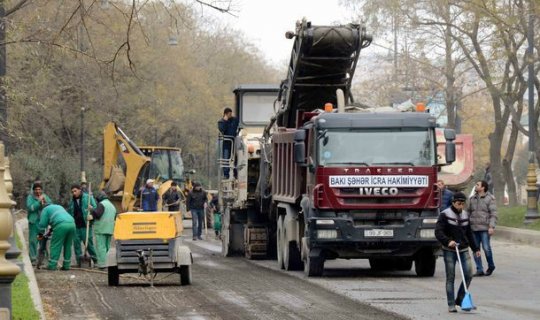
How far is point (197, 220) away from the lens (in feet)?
130

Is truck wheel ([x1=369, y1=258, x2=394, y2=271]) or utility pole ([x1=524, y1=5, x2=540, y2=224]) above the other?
utility pole ([x1=524, y1=5, x2=540, y2=224])

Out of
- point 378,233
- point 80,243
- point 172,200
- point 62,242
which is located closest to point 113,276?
point 62,242

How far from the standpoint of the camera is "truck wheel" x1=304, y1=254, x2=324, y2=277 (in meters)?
22.0

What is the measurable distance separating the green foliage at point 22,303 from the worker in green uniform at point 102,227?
682 centimetres

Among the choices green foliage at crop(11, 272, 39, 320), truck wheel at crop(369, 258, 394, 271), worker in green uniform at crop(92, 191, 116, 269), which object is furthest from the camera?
worker in green uniform at crop(92, 191, 116, 269)

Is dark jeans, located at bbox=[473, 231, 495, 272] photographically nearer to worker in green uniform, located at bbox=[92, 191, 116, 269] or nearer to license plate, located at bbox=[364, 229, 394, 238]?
license plate, located at bbox=[364, 229, 394, 238]

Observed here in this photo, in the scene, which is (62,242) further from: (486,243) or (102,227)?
(486,243)

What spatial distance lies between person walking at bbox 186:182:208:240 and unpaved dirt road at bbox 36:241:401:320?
14.8 m

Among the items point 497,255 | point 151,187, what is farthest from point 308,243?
point 151,187

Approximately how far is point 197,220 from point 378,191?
18644mm

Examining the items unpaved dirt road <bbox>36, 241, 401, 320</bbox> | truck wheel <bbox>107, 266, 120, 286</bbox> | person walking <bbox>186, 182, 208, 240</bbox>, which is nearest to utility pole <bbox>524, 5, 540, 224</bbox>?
person walking <bbox>186, 182, 208, 240</bbox>

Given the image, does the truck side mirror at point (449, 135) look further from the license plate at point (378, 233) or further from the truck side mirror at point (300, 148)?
the truck side mirror at point (300, 148)

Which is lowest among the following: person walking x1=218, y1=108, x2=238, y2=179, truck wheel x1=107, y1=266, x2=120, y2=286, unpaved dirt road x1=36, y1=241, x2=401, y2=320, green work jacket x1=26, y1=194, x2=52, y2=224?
unpaved dirt road x1=36, y1=241, x2=401, y2=320

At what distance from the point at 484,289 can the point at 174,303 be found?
5308mm
